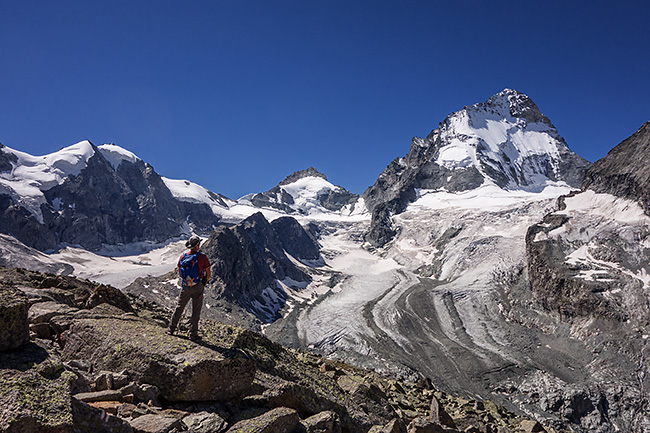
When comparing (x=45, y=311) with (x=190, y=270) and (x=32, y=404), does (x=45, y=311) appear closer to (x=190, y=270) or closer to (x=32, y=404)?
(x=190, y=270)

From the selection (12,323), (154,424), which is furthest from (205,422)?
(12,323)

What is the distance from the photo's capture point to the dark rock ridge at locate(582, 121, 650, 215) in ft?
235

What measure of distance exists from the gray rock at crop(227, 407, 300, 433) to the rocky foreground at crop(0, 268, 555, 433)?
0.02 m

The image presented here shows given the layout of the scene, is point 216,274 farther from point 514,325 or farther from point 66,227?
point 66,227

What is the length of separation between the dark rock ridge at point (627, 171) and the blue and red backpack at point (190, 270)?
8594 cm

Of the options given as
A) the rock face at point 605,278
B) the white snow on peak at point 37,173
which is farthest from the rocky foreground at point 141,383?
the white snow on peak at point 37,173

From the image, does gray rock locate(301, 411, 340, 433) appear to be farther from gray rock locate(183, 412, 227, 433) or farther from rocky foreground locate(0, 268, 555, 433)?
gray rock locate(183, 412, 227, 433)

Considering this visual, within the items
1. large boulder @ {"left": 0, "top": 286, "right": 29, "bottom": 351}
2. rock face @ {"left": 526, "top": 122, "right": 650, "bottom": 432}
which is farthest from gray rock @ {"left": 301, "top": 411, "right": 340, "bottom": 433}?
rock face @ {"left": 526, "top": 122, "right": 650, "bottom": 432}

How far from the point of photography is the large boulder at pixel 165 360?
655 cm

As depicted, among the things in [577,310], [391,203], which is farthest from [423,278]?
[391,203]

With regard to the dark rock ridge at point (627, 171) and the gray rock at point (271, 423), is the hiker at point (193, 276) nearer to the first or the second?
the gray rock at point (271, 423)

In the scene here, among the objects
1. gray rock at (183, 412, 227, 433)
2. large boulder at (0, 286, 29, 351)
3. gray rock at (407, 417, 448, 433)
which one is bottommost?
gray rock at (407, 417, 448, 433)

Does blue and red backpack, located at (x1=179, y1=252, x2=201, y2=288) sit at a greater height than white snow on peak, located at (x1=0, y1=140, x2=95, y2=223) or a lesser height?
lesser

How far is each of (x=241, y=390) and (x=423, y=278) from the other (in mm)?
106530
